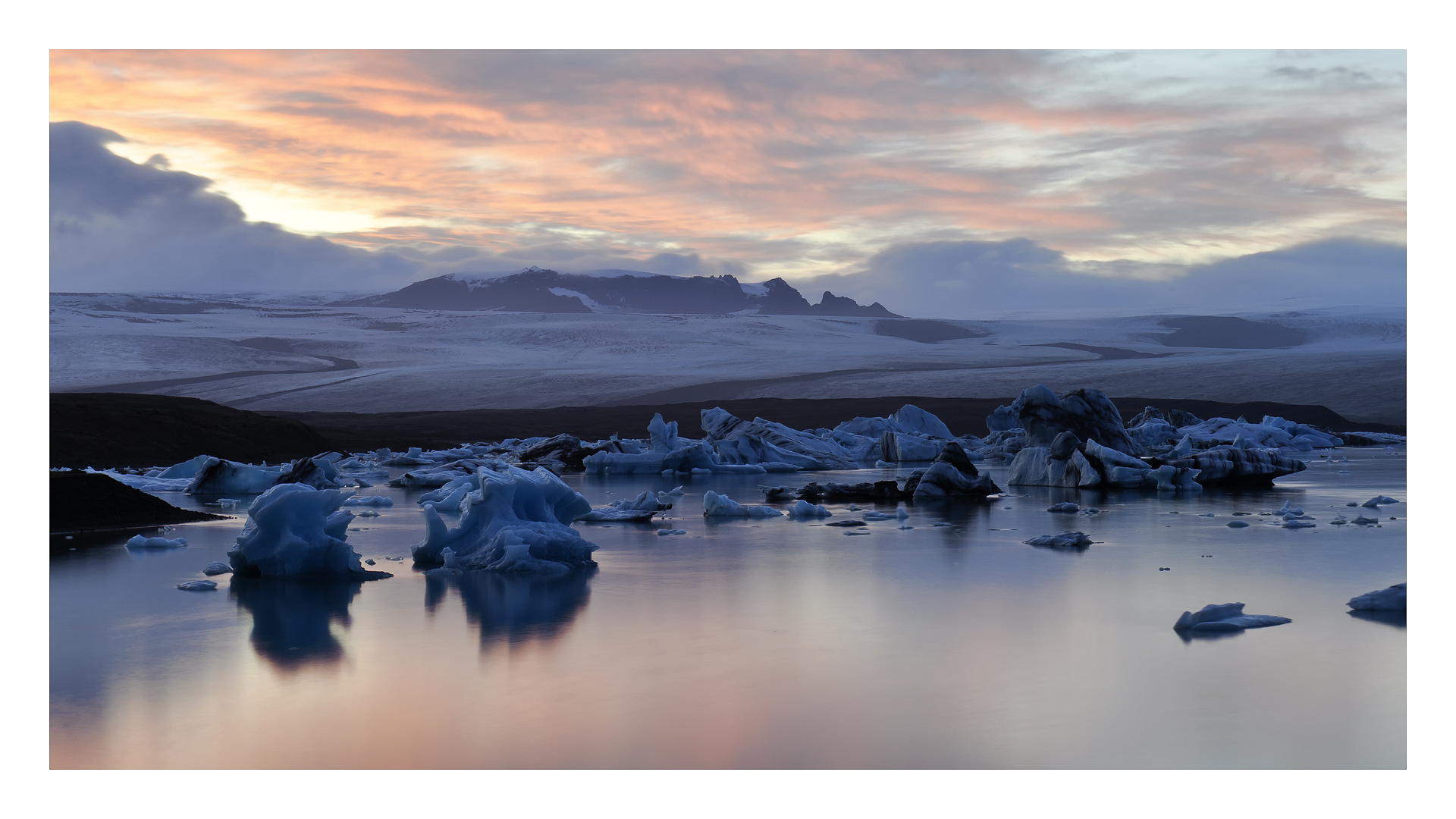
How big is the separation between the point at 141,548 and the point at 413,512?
17.6 feet

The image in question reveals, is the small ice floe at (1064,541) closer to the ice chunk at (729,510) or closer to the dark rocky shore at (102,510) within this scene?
the ice chunk at (729,510)

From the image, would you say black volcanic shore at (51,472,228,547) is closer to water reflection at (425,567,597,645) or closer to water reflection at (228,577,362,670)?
water reflection at (228,577,362,670)

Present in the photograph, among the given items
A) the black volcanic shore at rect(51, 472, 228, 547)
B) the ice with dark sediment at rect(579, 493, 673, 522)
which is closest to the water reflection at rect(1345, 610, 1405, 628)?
the ice with dark sediment at rect(579, 493, 673, 522)

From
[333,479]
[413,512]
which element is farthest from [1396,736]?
[333,479]

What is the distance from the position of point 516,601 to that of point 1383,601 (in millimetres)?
6494

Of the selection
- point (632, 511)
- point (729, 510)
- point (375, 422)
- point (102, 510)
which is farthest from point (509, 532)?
point (375, 422)

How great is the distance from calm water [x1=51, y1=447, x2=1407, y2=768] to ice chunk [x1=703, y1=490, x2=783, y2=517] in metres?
3.66

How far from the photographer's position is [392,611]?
375 inches

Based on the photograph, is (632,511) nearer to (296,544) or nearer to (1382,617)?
(296,544)

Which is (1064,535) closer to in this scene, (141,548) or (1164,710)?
(1164,710)

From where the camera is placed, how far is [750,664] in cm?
770

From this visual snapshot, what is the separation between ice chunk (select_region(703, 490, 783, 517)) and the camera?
17.1 metres

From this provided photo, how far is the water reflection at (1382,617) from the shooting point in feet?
28.8

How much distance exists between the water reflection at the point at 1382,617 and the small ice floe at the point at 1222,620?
0.67m
